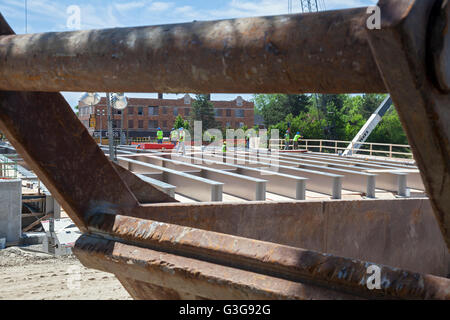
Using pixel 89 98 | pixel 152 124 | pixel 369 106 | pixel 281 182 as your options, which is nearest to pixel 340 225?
pixel 281 182

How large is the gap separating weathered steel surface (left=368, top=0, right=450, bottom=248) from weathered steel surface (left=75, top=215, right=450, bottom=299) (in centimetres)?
67

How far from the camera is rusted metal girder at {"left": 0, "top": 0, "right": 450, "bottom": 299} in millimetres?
896

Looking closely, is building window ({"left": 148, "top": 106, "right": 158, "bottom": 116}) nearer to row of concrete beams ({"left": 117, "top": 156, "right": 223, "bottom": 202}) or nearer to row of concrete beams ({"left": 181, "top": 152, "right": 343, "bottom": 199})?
row of concrete beams ({"left": 181, "top": 152, "right": 343, "bottom": 199})

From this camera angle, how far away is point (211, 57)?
122 cm

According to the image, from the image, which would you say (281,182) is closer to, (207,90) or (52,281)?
(52,281)

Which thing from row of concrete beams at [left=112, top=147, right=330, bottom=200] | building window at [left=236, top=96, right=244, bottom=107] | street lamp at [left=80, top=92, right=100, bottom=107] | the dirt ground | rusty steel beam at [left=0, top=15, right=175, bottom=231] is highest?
building window at [left=236, top=96, right=244, bottom=107]

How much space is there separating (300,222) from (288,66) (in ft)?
8.10

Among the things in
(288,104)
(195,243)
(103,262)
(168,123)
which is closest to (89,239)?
(103,262)

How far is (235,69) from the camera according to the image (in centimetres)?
119

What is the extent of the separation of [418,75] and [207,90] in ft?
1.97

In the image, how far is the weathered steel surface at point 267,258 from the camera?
1.53 m

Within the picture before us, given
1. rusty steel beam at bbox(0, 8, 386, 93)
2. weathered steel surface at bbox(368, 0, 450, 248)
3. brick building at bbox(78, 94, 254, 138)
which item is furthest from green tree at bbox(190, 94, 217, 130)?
weathered steel surface at bbox(368, 0, 450, 248)

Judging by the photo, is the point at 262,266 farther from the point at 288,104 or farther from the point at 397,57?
the point at 288,104

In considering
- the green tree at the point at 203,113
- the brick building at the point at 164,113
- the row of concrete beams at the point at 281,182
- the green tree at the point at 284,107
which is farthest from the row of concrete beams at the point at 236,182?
the brick building at the point at 164,113
